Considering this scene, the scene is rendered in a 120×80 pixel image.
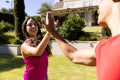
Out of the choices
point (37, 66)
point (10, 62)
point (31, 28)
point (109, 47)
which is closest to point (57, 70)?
point (10, 62)

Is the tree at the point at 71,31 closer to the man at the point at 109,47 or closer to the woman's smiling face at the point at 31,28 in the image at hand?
the woman's smiling face at the point at 31,28

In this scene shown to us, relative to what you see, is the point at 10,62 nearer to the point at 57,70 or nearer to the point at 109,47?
the point at 57,70

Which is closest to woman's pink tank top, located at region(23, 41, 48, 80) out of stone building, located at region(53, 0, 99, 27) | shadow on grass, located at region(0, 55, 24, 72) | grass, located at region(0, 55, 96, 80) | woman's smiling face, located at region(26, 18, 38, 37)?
woman's smiling face, located at region(26, 18, 38, 37)

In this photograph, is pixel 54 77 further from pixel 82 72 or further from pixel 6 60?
pixel 6 60

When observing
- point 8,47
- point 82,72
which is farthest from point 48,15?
point 8,47

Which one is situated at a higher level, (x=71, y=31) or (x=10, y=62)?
(x=71, y=31)

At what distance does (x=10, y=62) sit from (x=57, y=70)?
3574 mm

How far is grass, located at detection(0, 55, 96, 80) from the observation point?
1277 centimetres

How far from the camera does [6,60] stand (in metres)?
17.5

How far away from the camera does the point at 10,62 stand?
16.8 m

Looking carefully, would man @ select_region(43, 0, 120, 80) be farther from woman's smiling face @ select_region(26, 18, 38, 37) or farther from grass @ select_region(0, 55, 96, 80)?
grass @ select_region(0, 55, 96, 80)

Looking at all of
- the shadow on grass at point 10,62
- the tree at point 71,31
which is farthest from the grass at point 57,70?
the tree at point 71,31

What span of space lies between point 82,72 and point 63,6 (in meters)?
37.2

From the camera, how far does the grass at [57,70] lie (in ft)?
41.9
